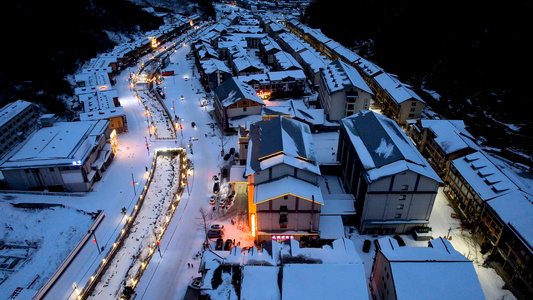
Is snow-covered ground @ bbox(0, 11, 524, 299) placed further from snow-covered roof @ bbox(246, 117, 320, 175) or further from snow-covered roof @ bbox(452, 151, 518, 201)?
snow-covered roof @ bbox(246, 117, 320, 175)

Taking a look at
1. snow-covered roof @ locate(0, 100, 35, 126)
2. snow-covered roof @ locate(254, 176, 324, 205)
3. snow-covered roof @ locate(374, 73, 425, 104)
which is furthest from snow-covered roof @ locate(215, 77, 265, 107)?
snow-covered roof @ locate(0, 100, 35, 126)

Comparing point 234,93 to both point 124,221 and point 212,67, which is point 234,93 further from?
point 124,221

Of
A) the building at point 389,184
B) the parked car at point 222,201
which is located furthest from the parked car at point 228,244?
the building at point 389,184

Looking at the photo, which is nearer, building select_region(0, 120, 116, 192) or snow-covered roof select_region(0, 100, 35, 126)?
Result: building select_region(0, 120, 116, 192)

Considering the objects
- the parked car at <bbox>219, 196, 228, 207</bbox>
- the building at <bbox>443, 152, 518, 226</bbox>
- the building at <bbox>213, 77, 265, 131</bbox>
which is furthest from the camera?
the building at <bbox>213, 77, 265, 131</bbox>

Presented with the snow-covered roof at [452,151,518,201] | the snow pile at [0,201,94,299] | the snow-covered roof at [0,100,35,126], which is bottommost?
the snow pile at [0,201,94,299]

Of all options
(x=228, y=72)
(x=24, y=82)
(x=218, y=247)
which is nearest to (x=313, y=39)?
(x=228, y=72)

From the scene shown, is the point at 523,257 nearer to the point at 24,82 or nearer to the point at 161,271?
the point at 161,271
